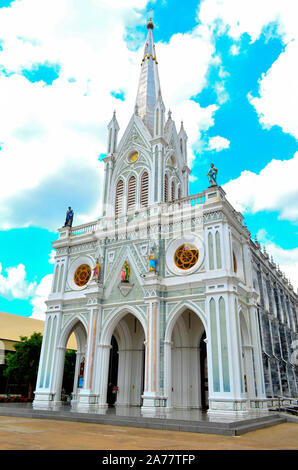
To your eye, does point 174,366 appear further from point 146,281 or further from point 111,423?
point 111,423

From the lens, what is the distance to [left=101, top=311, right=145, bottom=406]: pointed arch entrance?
2200cm

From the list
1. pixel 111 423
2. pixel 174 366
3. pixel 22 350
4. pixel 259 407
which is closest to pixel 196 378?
pixel 174 366

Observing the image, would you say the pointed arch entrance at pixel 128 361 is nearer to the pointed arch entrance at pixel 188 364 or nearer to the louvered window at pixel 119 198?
the pointed arch entrance at pixel 188 364

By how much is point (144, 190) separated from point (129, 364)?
11.7 m

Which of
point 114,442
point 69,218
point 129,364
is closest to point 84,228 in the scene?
point 69,218

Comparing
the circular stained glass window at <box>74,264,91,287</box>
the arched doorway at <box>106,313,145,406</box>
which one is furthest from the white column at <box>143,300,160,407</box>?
the circular stained glass window at <box>74,264,91,287</box>

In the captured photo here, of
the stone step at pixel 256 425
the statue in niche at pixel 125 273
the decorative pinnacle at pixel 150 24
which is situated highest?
the decorative pinnacle at pixel 150 24

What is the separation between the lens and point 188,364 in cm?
2095

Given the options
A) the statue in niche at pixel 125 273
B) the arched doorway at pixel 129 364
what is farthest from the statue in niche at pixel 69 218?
the arched doorway at pixel 129 364

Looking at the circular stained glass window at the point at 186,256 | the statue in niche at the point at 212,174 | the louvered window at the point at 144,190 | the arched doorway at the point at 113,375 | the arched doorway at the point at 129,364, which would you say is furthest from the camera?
the louvered window at the point at 144,190

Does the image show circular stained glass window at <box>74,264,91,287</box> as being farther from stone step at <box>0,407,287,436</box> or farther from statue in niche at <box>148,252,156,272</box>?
stone step at <box>0,407,287,436</box>

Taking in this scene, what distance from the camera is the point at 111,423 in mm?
13633

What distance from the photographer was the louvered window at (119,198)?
25344 mm
